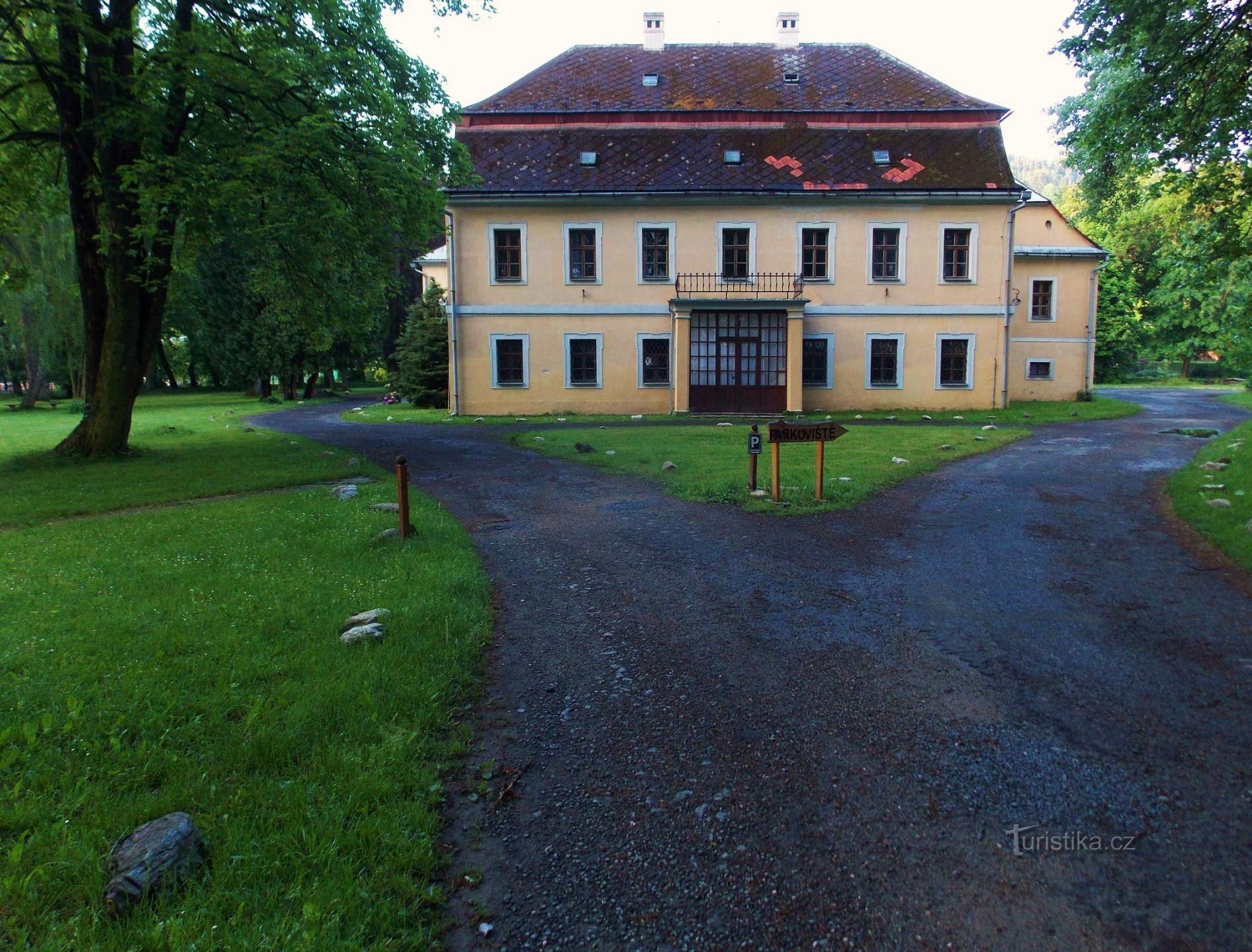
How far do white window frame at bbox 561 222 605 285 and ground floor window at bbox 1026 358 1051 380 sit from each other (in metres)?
18.1

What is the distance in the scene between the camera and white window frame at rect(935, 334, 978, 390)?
90.9ft

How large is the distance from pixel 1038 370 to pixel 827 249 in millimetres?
11860

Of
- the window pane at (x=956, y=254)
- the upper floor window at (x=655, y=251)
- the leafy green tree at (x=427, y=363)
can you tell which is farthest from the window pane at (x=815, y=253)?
the leafy green tree at (x=427, y=363)

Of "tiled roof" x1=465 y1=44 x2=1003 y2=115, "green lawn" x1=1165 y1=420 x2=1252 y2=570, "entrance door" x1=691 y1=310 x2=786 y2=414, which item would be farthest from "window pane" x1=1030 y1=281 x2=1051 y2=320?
"green lawn" x1=1165 y1=420 x2=1252 y2=570

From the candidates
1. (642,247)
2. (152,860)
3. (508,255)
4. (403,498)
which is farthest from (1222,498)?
(508,255)

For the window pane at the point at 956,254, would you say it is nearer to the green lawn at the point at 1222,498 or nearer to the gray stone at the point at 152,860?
Answer: the green lawn at the point at 1222,498

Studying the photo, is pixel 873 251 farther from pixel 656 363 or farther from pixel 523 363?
pixel 523 363

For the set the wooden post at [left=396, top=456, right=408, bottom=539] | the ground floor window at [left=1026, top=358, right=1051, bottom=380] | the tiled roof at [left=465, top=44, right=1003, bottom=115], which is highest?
the tiled roof at [left=465, top=44, right=1003, bottom=115]

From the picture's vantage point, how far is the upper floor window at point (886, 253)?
1069 inches

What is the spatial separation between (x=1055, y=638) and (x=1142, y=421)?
20.7m

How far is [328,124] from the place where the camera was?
1329 centimetres

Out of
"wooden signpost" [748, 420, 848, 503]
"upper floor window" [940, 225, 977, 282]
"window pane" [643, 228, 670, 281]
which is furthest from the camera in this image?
"window pane" [643, 228, 670, 281]

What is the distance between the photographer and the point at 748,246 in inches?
1070

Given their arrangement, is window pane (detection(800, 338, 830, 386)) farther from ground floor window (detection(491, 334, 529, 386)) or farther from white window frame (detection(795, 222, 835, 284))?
ground floor window (detection(491, 334, 529, 386))
